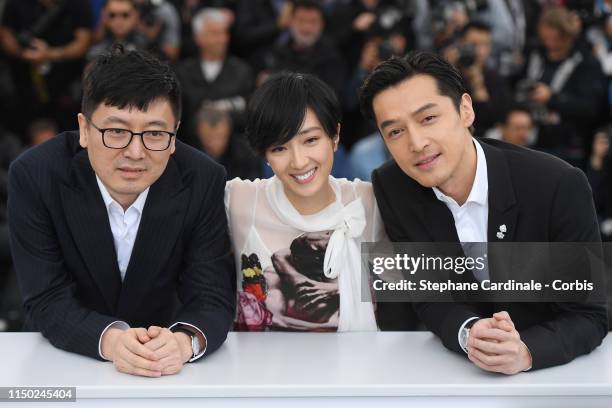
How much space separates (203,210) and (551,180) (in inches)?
30.7

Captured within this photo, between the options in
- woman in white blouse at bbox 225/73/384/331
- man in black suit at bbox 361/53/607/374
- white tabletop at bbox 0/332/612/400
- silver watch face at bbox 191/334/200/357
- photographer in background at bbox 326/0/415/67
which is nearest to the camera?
white tabletop at bbox 0/332/612/400

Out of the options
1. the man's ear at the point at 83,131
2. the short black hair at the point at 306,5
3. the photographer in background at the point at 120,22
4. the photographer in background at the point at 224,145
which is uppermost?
the short black hair at the point at 306,5

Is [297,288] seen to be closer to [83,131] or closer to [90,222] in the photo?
[90,222]

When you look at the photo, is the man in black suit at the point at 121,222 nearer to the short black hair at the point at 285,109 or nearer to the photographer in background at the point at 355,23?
the short black hair at the point at 285,109

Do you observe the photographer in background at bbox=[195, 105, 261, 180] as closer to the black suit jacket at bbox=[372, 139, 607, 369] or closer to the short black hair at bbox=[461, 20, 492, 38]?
the short black hair at bbox=[461, 20, 492, 38]

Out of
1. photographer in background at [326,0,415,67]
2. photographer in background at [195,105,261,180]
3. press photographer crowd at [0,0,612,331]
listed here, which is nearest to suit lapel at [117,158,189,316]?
photographer in background at [195,105,261,180]

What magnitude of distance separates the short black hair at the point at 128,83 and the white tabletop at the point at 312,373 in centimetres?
53

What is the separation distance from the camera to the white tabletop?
5.16 feet

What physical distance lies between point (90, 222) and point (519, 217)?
0.96 meters

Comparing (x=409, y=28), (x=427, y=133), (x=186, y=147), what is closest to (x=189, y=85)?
(x=409, y=28)

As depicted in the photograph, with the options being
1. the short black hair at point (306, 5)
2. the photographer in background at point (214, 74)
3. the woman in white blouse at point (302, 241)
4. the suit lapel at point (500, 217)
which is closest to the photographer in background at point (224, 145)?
the photographer in background at point (214, 74)

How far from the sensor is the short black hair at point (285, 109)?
1909mm

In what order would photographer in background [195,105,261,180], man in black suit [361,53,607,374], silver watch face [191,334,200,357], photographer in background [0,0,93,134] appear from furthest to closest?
photographer in background [0,0,93,134], photographer in background [195,105,261,180], man in black suit [361,53,607,374], silver watch face [191,334,200,357]

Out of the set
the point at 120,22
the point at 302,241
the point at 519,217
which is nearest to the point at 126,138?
the point at 302,241
